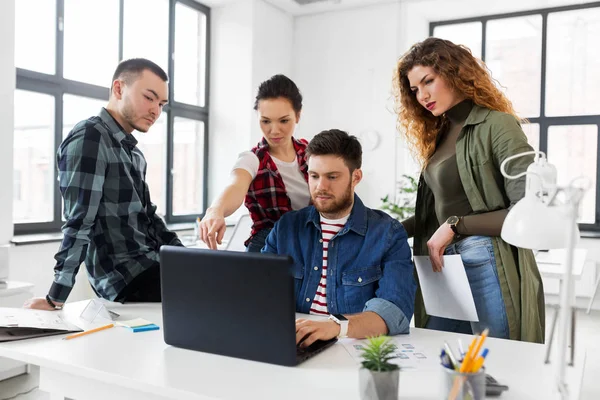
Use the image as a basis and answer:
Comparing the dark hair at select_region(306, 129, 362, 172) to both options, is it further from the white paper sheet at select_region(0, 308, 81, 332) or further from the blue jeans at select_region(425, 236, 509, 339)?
the white paper sheet at select_region(0, 308, 81, 332)

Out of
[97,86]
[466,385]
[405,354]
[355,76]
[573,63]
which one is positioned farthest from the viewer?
[355,76]

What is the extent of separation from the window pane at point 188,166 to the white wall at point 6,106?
7.02 ft

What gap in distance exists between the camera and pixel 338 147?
5.39 feet

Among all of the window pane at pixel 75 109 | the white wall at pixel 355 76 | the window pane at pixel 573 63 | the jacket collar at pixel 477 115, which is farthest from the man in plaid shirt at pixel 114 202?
Result: the window pane at pixel 573 63

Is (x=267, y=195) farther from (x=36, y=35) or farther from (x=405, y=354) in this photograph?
(x=36, y=35)

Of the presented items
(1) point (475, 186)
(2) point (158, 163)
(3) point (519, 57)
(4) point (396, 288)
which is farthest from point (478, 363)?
(3) point (519, 57)

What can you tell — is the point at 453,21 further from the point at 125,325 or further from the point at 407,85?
the point at 125,325

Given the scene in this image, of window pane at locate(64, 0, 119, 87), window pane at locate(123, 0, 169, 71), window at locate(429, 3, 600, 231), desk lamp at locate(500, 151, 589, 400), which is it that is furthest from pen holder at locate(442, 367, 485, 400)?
window at locate(429, 3, 600, 231)

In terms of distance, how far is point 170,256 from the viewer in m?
1.18

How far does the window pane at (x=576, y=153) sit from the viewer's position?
5309 millimetres

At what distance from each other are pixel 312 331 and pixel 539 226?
55 cm

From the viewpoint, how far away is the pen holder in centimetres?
87

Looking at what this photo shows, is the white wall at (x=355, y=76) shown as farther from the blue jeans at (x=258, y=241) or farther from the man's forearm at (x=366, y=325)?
the man's forearm at (x=366, y=325)

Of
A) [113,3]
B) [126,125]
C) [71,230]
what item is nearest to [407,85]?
[126,125]
